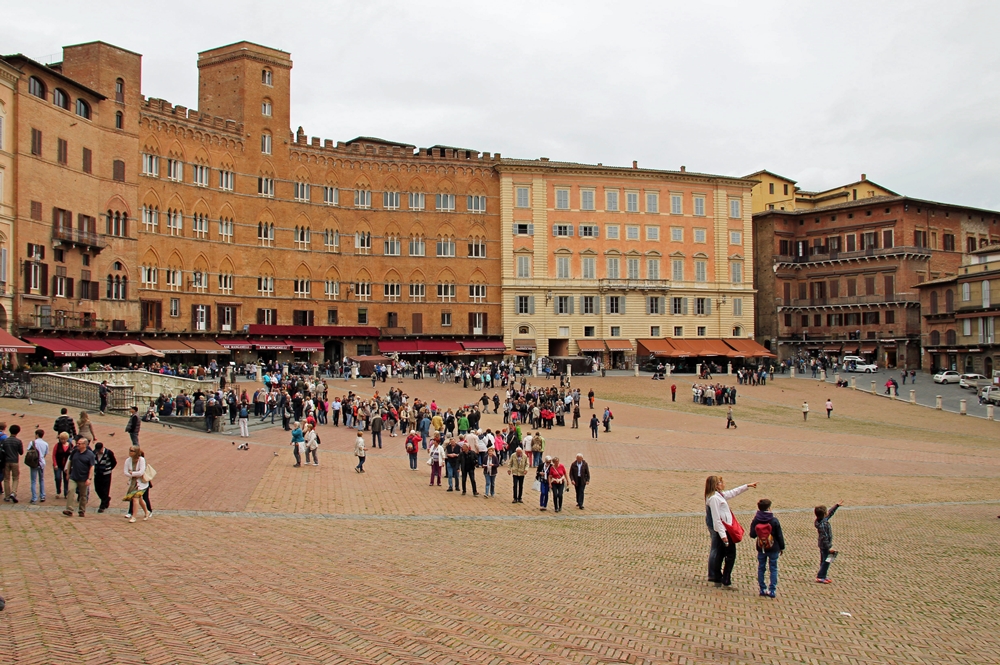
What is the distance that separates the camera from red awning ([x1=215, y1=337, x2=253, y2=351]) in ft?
192

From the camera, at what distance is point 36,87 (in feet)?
148

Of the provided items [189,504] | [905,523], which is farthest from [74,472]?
[905,523]

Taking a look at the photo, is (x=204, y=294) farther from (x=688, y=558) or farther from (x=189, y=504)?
(x=688, y=558)

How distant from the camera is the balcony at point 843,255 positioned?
7369 cm

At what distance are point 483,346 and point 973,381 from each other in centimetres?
3701

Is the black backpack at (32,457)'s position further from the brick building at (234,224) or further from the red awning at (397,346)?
the red awning at (397,346)

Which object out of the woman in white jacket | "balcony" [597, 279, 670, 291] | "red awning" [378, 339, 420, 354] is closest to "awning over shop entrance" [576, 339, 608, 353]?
"balcony" [597, 279, 670, 291]

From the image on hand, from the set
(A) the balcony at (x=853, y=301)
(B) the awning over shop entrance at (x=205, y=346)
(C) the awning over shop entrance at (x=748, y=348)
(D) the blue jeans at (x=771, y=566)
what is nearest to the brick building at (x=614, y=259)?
(C) the awning over shop entrance at (x=748, y=348)

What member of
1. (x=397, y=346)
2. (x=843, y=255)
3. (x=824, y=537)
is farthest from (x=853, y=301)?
(x=824, y=537)

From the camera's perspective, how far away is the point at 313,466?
22.8m

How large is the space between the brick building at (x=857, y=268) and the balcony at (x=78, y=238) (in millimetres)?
61846

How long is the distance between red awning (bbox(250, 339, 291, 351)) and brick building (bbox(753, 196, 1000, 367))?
49131mm

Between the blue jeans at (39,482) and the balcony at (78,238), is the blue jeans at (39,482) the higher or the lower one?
the lower one

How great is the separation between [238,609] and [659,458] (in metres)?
20.8
